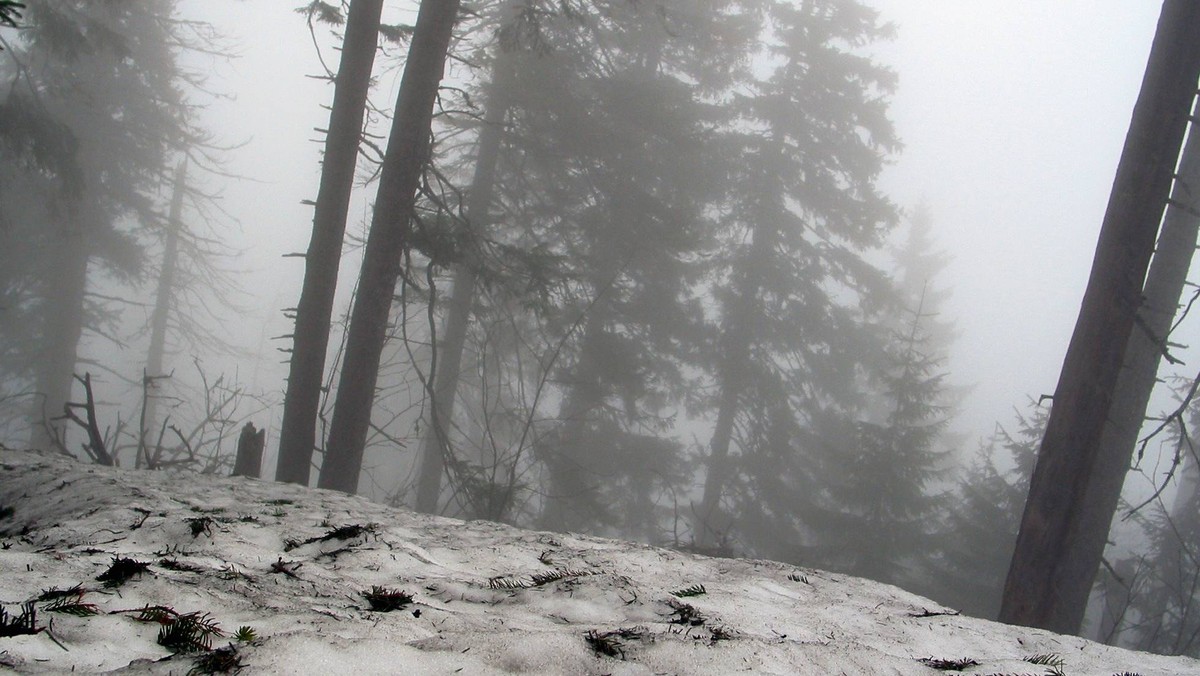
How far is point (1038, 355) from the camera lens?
298ft

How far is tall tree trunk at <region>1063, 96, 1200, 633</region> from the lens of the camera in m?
6.11

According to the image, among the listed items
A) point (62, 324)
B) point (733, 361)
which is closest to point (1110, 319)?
point (733, 361)

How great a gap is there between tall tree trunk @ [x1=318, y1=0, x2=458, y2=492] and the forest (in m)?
0.03

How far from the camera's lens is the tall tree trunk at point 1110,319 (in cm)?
539

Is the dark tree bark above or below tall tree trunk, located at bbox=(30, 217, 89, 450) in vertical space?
above

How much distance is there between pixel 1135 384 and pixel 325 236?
7415mm

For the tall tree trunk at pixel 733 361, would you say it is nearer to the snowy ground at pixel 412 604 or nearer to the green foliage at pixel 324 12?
the green foliage at pixel 324 12

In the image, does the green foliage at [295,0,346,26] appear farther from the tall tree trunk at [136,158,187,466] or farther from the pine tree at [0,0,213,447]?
the tall tree trunk at [136,158,187,466]

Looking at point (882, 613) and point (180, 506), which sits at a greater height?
point (882, 613)

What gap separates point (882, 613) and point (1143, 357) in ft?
17.2

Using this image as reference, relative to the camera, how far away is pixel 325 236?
6.88 meters

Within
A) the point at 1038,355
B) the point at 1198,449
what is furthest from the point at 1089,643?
the point at 1038,355

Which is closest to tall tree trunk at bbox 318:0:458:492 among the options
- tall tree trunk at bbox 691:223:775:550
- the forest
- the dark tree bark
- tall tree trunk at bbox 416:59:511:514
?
the forest

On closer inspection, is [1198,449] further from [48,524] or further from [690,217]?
[48,524]
